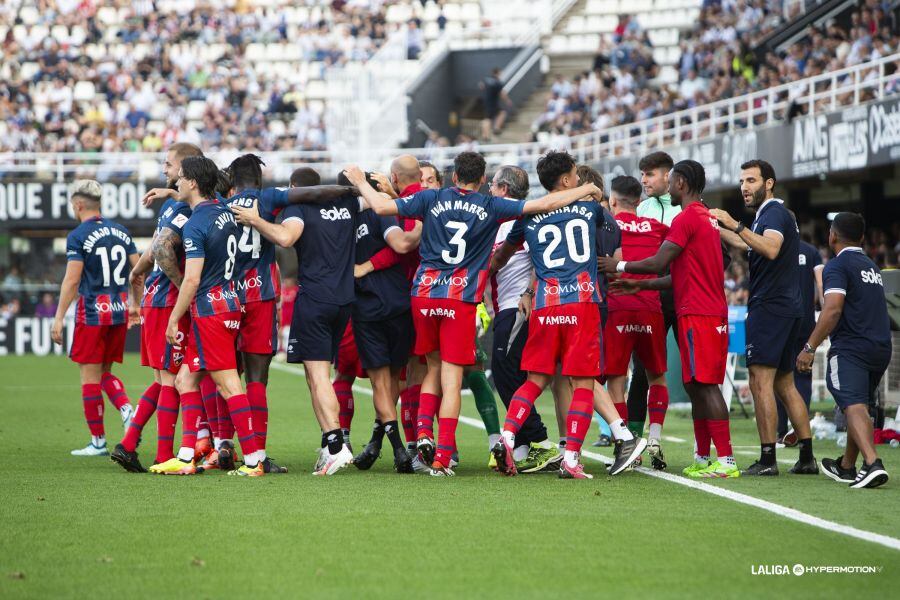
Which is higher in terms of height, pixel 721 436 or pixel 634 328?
pixel 634 328

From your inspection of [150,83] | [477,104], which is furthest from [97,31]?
[477,104]

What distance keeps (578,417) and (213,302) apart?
98.8 inches

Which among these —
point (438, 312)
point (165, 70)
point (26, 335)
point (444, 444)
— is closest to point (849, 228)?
point (438, 312)

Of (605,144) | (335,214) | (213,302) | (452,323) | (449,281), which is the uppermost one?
(605,144)

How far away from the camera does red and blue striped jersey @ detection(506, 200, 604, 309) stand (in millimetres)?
8398

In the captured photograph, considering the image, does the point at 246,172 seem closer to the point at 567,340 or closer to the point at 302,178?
the point at 302,178

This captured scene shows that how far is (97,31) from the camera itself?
135 ft

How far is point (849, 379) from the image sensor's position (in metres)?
8.09

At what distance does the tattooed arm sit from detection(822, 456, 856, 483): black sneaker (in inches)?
176

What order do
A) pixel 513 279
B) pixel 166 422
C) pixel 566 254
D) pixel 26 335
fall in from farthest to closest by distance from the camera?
pixel 26 335 → pixel 513 279 → pixel 166 422 → pixel 566 254

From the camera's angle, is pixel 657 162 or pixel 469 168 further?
pixel 657 162

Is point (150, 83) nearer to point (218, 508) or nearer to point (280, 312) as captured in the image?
point (280, 312)

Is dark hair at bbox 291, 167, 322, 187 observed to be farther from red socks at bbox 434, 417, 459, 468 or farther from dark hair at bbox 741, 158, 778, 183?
dark hair at bbox 741, 158, 778, 183

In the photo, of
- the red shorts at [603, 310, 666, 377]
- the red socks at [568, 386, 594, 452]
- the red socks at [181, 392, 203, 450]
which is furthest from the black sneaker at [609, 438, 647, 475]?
the red socks at [181, 392, 203, 450]
